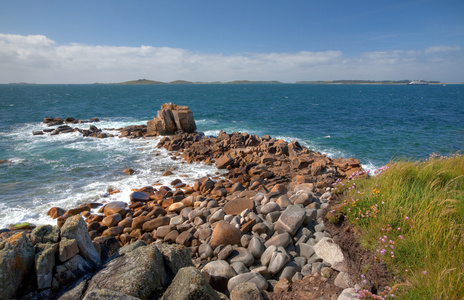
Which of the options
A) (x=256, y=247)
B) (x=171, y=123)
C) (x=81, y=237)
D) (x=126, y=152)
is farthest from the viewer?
(x=171, y=123)

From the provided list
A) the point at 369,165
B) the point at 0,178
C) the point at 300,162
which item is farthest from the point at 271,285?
the point at 0,178

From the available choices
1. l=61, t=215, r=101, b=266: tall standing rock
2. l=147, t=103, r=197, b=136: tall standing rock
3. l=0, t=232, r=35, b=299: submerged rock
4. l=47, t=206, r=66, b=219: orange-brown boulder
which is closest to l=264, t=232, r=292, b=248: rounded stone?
l=61, t=215, r=101, b=266: tall standing rock

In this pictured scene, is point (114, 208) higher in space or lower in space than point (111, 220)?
higher

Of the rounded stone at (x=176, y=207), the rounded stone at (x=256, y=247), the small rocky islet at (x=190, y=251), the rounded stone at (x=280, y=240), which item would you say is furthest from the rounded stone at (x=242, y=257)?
the rounded stone at (x=176, y=207)

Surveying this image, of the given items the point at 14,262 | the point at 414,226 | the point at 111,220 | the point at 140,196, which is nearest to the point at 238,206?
the point at 111,220

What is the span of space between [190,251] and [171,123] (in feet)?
81.5

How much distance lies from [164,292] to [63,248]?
8.65ft

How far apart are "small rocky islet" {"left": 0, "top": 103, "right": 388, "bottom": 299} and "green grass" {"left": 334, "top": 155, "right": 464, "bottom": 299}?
51cm

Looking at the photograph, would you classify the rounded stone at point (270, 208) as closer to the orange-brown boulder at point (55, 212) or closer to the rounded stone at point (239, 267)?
the rounded stone at point (239, 267)

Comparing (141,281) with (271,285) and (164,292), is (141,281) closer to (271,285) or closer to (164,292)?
(164,292)

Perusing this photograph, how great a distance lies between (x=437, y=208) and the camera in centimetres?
542

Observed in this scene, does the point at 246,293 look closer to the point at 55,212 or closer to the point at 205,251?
the point at 205,251

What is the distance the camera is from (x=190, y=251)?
881cm

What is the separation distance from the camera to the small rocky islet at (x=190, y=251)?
514 cm
